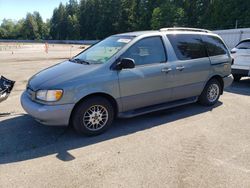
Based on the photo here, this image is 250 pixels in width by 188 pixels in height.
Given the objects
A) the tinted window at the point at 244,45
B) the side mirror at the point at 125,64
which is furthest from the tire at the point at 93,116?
the tinted window at the point at 244,45

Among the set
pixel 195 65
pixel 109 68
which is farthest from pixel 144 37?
pixel 195 65

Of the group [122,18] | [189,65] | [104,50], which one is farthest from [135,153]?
[122,18]

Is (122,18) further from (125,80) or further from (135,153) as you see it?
(135,153)

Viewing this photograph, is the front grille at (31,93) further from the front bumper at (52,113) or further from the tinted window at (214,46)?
the tinted window at (214,46)

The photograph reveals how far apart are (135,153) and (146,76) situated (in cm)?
160

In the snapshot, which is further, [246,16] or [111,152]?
[246,16]

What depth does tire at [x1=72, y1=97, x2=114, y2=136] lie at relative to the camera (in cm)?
435

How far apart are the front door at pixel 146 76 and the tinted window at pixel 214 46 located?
1464mm

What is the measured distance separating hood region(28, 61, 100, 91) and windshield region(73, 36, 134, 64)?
0.30 metres

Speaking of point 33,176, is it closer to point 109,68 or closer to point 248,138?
point 109,68

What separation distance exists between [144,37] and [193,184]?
293cm

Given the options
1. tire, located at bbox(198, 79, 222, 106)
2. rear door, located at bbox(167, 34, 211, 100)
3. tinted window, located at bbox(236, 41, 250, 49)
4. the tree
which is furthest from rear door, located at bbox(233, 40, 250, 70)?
the tree

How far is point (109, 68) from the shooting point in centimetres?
453

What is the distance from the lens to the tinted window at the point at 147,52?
485cm
